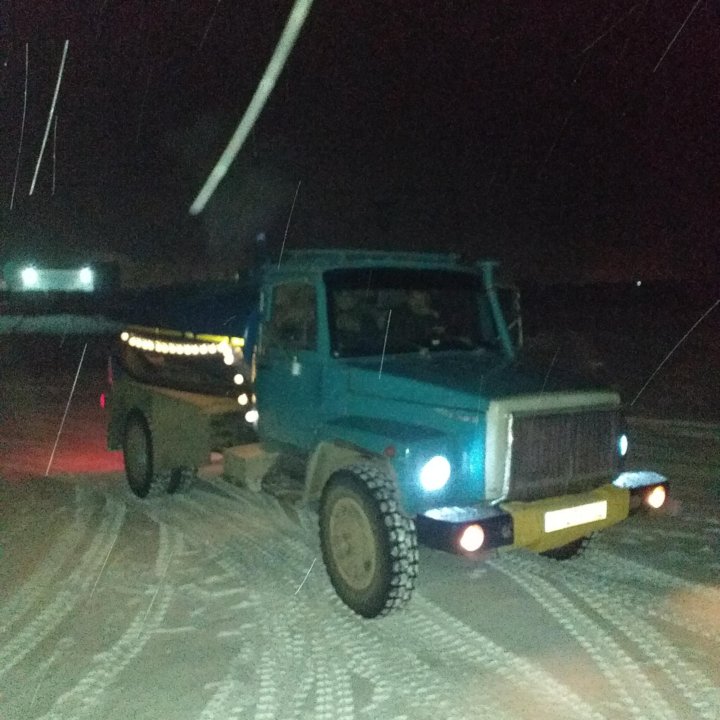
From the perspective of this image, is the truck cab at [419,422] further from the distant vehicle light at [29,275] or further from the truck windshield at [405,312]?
the distant vehicle light at [29,275]

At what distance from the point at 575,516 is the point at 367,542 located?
1.35 m

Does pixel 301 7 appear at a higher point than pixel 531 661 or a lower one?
higher

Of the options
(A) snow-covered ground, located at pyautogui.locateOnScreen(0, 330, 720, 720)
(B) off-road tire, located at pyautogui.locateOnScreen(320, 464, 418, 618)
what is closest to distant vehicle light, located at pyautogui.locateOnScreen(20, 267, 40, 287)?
(A) snow-covered ground, located at pyautogui.locateOnScreen(0, 330, 720, 720)

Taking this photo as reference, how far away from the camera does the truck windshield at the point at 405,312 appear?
641cm

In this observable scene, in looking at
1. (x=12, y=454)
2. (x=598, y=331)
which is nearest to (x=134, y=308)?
(x=12, y=454)

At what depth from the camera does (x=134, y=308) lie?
34.5 ft

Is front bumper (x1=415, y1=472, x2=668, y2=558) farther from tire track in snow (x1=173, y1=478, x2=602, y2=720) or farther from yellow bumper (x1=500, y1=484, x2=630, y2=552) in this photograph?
tire track in snow (x1=173, y1=478, x2=602, y2=720)

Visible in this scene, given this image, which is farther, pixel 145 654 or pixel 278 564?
pixel 278 564

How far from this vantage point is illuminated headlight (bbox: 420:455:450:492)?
5.42 metres

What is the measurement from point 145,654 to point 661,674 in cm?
292

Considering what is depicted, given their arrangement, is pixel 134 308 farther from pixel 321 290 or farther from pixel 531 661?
pixel 531 661

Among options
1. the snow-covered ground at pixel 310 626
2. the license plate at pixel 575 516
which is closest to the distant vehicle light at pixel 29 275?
the snow-covered ground at pixel 310 626

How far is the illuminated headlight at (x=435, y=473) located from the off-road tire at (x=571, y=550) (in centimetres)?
161

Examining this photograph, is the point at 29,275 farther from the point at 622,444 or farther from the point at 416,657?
the point at 416,657
